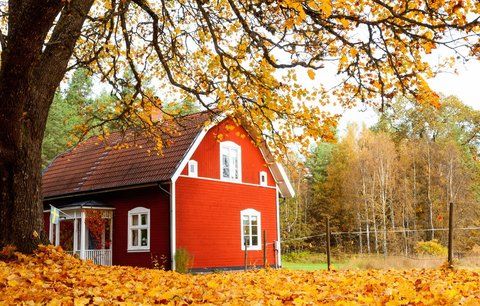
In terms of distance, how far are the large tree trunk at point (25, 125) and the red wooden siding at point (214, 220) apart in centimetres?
1044

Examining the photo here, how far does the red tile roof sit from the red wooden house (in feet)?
0.18

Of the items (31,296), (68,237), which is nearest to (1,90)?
(31,296)

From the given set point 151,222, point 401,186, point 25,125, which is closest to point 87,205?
point 151,222

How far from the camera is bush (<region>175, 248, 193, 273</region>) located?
17.9 m

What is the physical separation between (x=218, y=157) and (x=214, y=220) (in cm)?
254

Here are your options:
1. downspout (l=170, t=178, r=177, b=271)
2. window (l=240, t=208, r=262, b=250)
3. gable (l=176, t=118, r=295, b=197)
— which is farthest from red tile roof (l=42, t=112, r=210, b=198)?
window (l=240, t=208, r=262, b=250)

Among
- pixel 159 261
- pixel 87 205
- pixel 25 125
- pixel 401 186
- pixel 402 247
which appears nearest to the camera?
pixel 25 125

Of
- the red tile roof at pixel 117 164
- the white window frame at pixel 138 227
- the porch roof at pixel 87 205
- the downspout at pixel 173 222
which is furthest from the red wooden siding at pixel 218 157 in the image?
the porch roof at pixel 87 205

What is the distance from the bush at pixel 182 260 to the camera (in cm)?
1791

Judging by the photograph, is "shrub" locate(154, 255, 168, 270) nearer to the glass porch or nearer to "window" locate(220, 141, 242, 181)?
the glass porch

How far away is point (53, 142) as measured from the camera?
39.3 m

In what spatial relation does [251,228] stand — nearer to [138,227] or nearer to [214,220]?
[214,220]

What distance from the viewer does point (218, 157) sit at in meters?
21.0

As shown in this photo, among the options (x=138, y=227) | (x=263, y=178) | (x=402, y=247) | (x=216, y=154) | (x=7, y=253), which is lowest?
(x=402, y=247)
